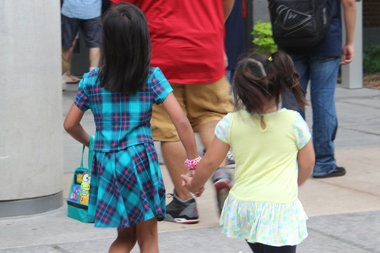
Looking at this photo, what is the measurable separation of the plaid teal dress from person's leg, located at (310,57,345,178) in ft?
8.76

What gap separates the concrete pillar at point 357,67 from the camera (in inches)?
446

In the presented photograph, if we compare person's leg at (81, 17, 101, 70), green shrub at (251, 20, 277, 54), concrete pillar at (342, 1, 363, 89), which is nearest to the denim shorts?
person's leg at (81, 17, 101, 70)

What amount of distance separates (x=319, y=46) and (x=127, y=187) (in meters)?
2.84

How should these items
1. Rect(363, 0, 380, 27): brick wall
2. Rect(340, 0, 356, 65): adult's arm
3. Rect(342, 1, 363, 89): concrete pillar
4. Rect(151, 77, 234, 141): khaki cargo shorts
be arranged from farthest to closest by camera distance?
Rect(363, 0, 380, 27): brick wall → Rect(342, 1, 363, 89): concrete pillar → Rect(340, 0, 356, 65): adult's arm → Rect(151, 77, 234, 141): khaki cargo shorts

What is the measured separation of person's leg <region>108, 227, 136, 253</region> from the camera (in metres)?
3.61

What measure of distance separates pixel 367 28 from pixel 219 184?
11.4m

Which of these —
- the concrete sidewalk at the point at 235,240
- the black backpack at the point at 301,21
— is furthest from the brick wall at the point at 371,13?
the black backpack at the point at 301,21

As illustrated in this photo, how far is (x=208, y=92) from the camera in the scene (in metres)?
4.84

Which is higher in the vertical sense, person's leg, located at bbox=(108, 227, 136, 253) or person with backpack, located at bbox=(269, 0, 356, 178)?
person with backpack, located at bbox=(269, 0, 356, 178)

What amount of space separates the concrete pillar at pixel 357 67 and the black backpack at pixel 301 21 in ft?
18.9

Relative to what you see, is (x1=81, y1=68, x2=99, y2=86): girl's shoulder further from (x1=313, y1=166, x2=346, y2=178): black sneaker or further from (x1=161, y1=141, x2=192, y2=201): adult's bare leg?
(x1=313, y1=166, x2=346, y2=178): black sneaker

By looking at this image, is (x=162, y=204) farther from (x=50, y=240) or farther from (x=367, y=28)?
(x=367, y=28)

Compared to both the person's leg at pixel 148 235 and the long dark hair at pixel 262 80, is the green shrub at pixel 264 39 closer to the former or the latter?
the person's leg at pixel 148 235

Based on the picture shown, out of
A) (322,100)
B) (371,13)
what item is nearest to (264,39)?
(371,13)
